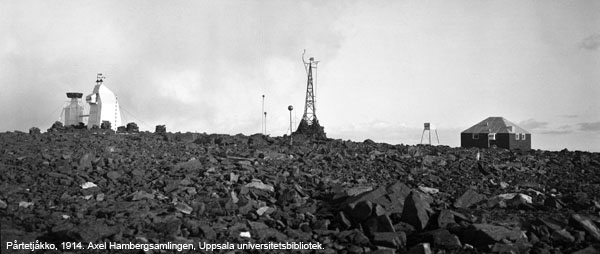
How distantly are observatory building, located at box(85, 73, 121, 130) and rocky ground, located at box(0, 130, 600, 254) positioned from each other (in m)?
10.7

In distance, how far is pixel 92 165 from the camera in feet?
36.9

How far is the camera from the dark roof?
33.7 meters

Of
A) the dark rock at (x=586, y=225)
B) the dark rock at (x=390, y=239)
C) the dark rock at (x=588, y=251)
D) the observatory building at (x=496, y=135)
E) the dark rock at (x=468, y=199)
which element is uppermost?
the observatory building at (x=496, y=135)

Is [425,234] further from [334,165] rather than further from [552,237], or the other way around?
[334,165]

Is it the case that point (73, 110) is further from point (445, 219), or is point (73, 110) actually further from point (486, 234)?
point (486, 234)

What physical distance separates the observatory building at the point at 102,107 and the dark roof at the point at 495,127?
2384 cm

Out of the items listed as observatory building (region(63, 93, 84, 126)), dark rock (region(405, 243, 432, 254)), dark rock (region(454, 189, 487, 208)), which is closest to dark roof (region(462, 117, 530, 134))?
observatory building (region(63, 93, 84, 126))

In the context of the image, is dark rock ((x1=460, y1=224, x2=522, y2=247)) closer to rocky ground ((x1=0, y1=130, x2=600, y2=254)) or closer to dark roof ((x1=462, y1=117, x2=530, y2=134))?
rocky ground ((x1=0, y1=130, x2=600, y2=254))

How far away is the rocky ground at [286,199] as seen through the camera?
23.2 ft

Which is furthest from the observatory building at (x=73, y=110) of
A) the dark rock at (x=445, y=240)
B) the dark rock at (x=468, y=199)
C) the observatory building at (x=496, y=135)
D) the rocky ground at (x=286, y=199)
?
the observatory building at (x=496, y=135)

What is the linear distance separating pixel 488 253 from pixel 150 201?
557 cm

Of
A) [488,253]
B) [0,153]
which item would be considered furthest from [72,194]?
[488,253]

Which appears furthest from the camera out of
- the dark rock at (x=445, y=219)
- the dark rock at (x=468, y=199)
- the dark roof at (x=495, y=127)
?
the dark roof at (x=495, y=127)

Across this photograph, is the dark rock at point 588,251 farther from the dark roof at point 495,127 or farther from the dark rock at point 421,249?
the dark roof at point 495,127
